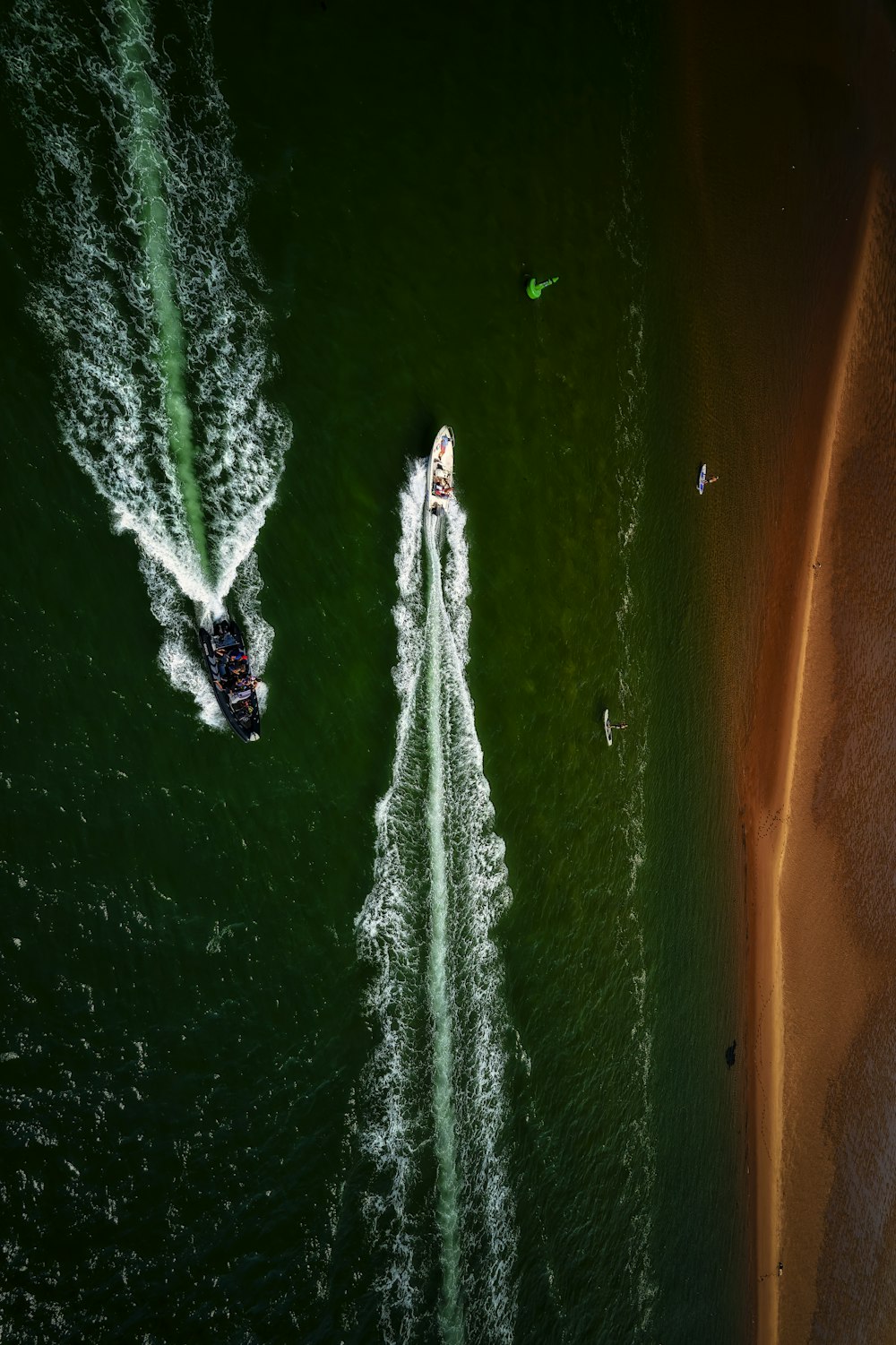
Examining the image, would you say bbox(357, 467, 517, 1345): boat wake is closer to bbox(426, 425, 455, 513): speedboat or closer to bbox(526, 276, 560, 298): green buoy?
bbox(426, 425, 455, 513): speedboat

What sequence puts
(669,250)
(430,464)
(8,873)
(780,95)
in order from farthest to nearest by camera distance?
(780,95), (669,250), (430,464), (8,873)

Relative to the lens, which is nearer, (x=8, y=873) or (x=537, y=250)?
(x=8, y=873)

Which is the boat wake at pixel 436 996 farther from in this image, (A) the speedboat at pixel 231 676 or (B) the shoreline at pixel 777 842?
(B) the shoreline at pixel 777 842

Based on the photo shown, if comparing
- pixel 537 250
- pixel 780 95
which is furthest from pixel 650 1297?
pixel 780 95

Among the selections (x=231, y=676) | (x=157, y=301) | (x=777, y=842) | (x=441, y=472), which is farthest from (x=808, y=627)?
(x=157, y=301)

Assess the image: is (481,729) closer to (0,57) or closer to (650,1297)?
(0,57)

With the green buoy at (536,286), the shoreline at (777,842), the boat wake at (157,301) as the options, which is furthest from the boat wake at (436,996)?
the shoreline at (777,842)

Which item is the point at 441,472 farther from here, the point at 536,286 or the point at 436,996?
the point at 436,996
